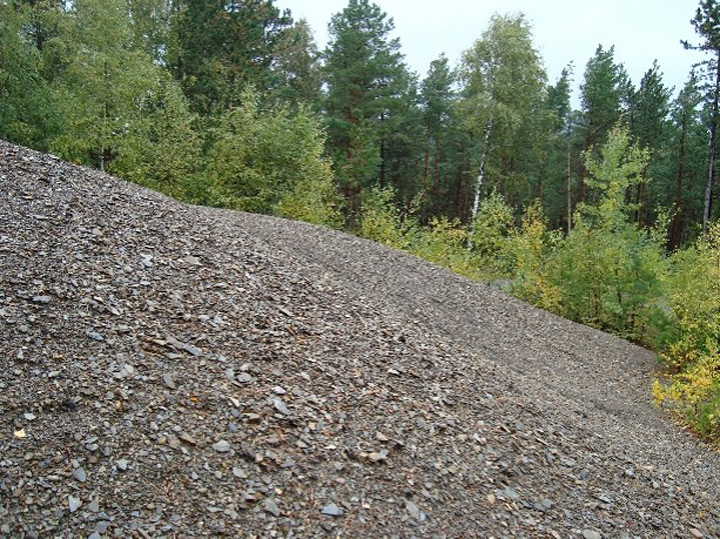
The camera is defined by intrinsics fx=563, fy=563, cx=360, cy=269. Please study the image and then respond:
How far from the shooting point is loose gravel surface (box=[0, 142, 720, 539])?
2273 millimetres

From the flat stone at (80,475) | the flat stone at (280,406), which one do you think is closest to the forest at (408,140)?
the flat stone at (280,406)

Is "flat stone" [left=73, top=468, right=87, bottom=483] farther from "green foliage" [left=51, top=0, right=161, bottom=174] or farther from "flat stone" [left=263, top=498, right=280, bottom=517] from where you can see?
"green foliage" [left=51, top=0, right=161, bottom=174]

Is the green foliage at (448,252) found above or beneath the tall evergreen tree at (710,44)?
beneath

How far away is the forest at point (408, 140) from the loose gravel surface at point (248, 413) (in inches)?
107

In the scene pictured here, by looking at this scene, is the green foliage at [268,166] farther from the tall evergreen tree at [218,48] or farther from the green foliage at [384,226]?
the tall evergreen tree at [218,48]

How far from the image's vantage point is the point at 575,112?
2680cm

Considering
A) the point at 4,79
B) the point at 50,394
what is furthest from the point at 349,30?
the point at 50,394

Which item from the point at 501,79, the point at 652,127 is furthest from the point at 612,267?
the point at 652,127

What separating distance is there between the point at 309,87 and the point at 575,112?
1274 centimetres

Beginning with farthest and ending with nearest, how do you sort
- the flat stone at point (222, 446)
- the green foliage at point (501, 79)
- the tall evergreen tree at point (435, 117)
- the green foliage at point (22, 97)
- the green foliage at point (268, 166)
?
the tall evergreen tree at point (435, 117) < the green foliage at point (501, 79) < the green foliage at point (22, 97) < the green foliage at point (268, 166) < the flat stone at point (222, 446)

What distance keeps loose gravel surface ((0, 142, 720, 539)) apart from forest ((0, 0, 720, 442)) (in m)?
2.73

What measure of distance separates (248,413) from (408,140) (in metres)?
22.7

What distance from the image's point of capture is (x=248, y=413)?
2738 millimetres

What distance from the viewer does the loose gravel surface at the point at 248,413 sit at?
2.27 metres
